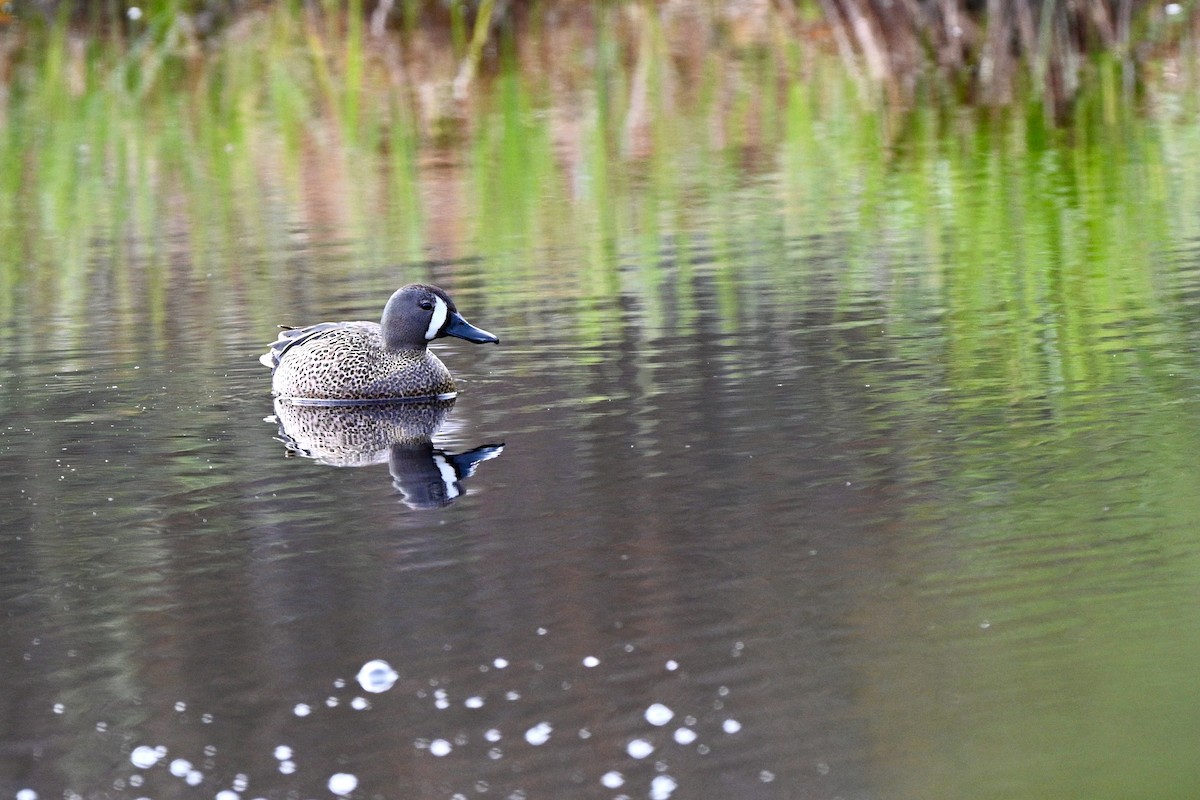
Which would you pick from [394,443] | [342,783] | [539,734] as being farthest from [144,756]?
[394,443]

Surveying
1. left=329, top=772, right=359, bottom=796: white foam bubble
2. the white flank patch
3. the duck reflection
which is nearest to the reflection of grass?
the duck reflection

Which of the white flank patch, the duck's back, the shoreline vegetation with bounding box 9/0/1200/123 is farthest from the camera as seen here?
the shoreline vegetation with bounding box 9/0/1200/123

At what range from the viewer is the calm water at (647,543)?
443 centimetres

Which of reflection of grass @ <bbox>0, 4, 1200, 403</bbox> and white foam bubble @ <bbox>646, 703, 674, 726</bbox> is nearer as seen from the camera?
white foam bubble @ <bbox>646, 703, 674, 726</bbox>

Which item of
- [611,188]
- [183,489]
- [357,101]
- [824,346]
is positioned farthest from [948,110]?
[183,489]

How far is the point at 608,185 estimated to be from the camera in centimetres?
1294

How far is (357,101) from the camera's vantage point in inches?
643

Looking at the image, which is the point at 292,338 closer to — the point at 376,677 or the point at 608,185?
the point at 376,677

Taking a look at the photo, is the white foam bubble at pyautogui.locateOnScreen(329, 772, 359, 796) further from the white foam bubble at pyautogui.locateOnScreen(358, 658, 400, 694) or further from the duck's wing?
the duck's wing

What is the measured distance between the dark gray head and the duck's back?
0.18ft

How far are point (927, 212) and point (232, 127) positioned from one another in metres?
6.45

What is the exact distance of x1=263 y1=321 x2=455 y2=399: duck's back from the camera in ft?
28.1

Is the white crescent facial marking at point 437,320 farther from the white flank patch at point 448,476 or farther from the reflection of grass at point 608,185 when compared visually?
the white flank patch at point 448,476

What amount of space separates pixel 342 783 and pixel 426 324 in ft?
15.3
